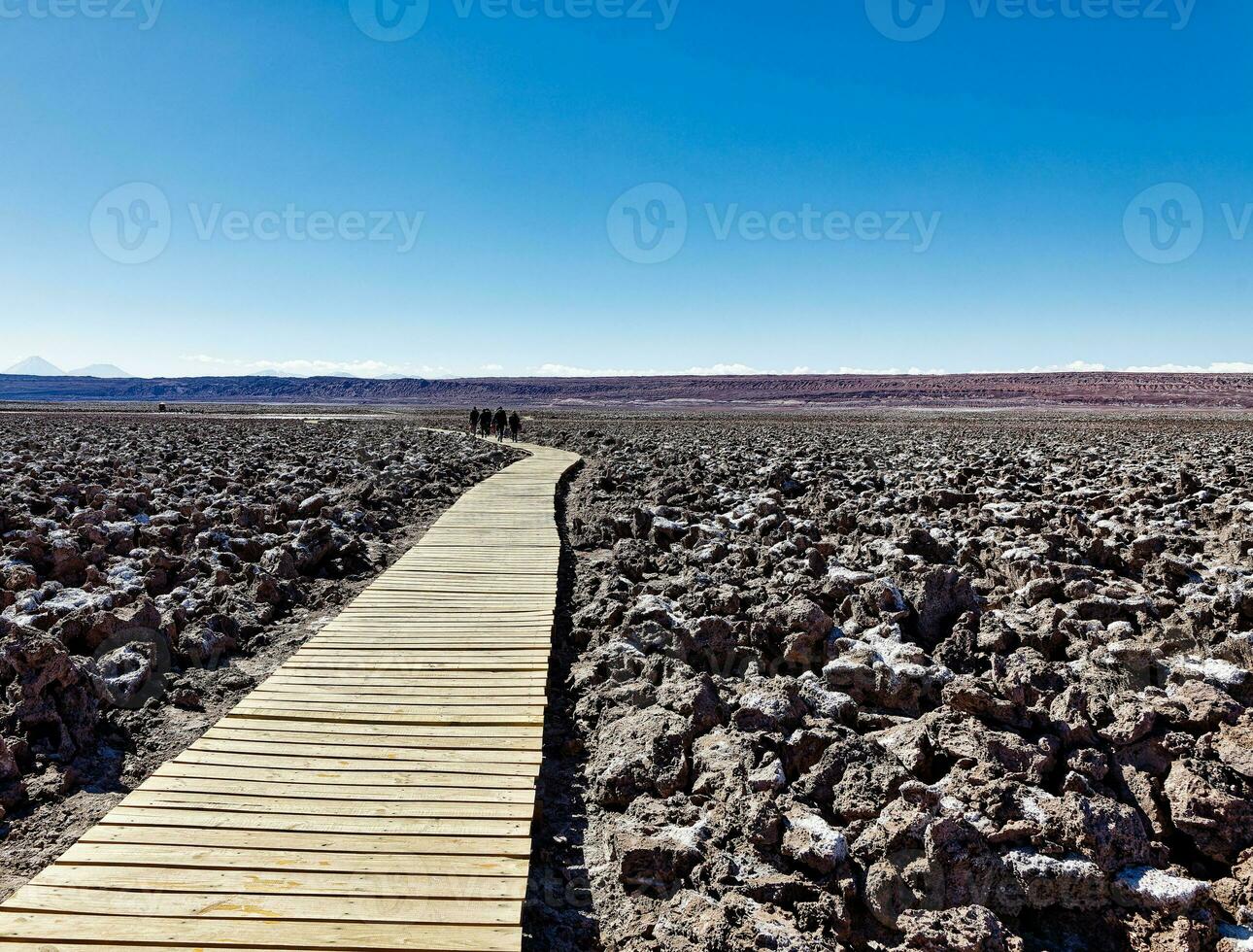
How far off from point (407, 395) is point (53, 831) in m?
156

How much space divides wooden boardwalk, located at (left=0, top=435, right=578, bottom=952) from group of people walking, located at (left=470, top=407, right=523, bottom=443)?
81.2 feet

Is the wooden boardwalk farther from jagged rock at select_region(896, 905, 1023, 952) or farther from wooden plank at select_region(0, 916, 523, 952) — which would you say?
jagged rock at select_region(896, 905, 1023, 952)

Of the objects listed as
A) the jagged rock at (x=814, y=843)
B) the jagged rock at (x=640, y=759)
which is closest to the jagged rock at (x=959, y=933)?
the jagged rock at (x=814, y=843)

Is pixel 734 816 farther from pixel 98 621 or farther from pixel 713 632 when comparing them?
pixel 98 621

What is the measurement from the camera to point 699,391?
138000 mm

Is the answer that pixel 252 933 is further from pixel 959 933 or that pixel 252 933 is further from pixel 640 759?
pixel 959 933

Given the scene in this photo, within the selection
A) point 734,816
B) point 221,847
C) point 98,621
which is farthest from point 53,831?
point 734,816

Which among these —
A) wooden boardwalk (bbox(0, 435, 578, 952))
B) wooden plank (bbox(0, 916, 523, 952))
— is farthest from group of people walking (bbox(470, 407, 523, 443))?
wooden plank (bbox(0, 916, 523, 952))

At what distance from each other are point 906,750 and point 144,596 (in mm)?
5773

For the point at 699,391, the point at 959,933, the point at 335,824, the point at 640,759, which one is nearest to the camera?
the point at 959,933

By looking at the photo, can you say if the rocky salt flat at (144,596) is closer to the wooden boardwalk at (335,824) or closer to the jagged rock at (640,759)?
the wooden boardwalk at (335,824)

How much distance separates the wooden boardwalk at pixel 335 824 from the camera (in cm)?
276

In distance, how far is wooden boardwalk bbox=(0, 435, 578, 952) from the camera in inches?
109

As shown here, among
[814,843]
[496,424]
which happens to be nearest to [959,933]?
[814,843]
